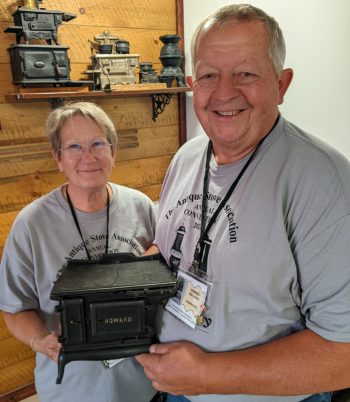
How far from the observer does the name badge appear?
3.08 ft

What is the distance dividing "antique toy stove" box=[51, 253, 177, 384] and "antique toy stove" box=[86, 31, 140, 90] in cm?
137

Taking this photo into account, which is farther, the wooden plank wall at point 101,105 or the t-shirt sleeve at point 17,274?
the wooden plank wall at point 101,105

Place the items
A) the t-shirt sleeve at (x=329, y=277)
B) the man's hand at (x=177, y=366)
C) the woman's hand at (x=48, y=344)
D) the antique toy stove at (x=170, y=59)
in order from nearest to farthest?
the t-shirt sleeve at (x=329, y=277) < the man's hand at (x=177, y=366) < the woman's hand at (x=48, y=344) < the antique toy stove at (x=170, y=59)

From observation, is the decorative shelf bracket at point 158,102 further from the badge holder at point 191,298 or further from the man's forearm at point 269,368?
the man's forearm at point 269,368

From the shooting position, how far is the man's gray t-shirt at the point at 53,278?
3.97 ft

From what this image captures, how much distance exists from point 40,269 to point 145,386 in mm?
516

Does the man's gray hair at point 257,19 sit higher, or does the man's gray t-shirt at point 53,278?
the man's gray hair at point 257,19

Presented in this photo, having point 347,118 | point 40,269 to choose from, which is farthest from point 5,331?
point 347,118

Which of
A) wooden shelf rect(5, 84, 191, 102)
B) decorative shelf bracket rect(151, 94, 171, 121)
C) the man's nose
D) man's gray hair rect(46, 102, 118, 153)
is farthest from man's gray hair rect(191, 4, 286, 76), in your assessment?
decorative shelf bracket rect(151, 94, 171, 121)

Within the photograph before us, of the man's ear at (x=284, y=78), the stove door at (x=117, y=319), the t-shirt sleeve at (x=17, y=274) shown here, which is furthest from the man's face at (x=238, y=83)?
the t-shirt sleeve at (x=17, y=274)

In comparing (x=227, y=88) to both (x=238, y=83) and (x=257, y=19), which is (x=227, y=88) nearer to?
(x=238, y=83)

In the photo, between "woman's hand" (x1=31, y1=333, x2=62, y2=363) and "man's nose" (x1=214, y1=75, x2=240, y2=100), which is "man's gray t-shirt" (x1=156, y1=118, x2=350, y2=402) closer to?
"man's nose" (x1=214, y1=75, x2=240, y2=100)

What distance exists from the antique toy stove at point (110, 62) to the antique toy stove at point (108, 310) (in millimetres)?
1373

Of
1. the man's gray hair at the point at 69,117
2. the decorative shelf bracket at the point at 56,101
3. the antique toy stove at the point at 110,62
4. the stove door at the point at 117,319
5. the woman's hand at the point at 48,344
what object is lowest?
the woman's hand at the point at 48,344
